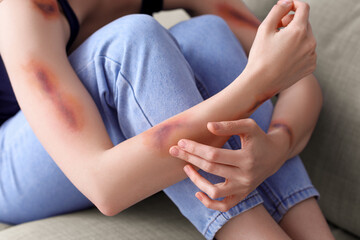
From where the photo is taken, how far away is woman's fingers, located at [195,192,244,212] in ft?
2.02

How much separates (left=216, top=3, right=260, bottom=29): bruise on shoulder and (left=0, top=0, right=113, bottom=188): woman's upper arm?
17.7 inches

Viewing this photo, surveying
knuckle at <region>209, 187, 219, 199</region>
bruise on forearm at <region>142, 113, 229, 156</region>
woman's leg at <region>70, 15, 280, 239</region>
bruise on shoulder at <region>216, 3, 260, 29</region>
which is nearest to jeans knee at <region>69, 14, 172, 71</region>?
woman's leg at <region>70, 15, 280, 239</region>

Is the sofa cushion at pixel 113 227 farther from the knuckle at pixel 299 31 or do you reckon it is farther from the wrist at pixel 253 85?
the knuckle at pixel 299 31

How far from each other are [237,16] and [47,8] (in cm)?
46

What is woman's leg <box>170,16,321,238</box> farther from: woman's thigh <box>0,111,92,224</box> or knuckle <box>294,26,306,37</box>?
woman's thigh <box>0,111,92,224</box>

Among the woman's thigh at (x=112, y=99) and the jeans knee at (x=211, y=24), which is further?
the jeans knee at (x=211, y=24)

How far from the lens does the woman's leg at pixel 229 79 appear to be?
30.1 inches

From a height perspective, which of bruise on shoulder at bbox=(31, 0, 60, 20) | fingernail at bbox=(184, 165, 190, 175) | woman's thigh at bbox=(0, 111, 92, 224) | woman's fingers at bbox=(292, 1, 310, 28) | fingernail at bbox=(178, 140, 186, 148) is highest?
bruise on shoulder at bbox=(31, 0, 60, 20)

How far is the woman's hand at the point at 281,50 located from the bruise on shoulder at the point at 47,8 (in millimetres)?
316

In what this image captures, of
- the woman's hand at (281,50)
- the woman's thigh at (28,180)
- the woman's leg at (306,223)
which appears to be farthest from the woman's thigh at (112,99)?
the woman's leg at (306,223)

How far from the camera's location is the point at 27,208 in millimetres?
768

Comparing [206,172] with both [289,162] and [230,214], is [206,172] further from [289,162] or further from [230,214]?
[289,162]

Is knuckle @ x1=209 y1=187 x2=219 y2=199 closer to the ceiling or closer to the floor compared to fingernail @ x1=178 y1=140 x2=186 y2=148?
closer to the floor

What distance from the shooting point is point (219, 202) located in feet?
2.04
